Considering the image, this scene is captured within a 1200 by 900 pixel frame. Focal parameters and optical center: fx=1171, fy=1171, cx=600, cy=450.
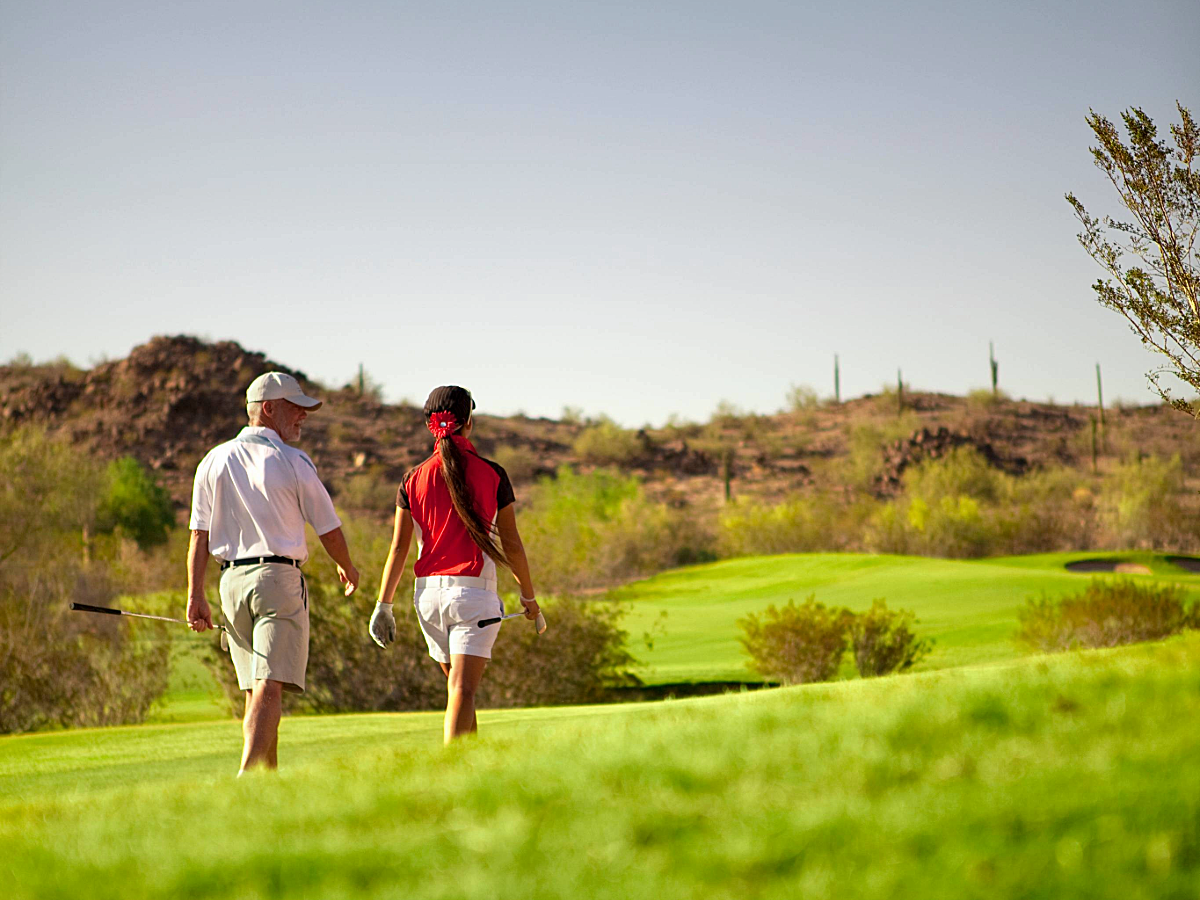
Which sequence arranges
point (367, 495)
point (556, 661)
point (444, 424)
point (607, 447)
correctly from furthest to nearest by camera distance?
point (607, 447) → point (367, 495) → point (556, 661) → point (444, 424)

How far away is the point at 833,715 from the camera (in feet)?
18.0

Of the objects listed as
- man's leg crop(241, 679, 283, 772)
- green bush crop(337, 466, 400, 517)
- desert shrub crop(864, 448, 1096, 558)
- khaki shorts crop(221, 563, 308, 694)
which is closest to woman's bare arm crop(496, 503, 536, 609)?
khaki shorts crop(221, 563, 308, 694)

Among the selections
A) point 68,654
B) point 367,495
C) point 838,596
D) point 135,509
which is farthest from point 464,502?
point 367,495

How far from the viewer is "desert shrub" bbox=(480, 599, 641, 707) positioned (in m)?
20.2

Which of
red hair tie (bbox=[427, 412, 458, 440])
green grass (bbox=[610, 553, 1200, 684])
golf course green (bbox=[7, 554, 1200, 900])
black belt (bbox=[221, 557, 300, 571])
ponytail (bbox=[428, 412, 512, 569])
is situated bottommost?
green grass (bbox=[610, 553, 1200, 684])

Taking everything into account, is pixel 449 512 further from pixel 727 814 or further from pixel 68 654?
pixel 68 654

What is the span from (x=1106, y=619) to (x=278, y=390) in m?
17.9

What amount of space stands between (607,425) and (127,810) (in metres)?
76.9

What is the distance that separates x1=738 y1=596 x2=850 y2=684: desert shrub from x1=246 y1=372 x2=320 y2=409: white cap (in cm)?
1492

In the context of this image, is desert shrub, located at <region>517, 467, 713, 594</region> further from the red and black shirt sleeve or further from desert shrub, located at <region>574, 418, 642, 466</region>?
the red and black shirt sleeve

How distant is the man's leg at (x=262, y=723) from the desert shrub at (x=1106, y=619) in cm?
1678

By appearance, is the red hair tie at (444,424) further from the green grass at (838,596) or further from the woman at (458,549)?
the green grass at (838,596)

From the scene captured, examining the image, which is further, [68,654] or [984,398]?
[984,398]

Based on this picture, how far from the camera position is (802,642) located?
20609 mm
